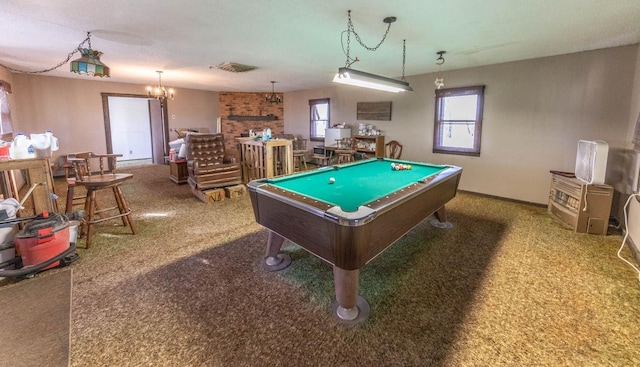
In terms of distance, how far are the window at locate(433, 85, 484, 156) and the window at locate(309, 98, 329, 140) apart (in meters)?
3.32

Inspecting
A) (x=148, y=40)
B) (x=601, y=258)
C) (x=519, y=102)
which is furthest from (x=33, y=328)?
(x=519, y=102)

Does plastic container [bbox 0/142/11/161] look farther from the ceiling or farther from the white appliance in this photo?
the white appliance

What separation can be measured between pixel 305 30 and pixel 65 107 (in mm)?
7017

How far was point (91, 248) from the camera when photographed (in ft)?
9.96

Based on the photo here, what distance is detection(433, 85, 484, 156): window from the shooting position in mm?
5262

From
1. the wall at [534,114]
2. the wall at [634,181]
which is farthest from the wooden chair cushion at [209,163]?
the wall at [634,181]

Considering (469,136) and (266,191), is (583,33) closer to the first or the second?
(469,136)

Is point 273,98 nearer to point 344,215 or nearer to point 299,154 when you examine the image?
point 299,154

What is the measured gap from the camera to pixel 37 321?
1.94 m

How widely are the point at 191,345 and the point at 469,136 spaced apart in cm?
581

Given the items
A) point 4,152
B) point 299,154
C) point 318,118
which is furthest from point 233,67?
point 318,118

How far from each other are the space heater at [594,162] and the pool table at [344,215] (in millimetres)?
1778

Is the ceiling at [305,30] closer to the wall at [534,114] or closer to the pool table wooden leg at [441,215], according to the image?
the wall at [534,114]

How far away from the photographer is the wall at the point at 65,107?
6.30 meters
